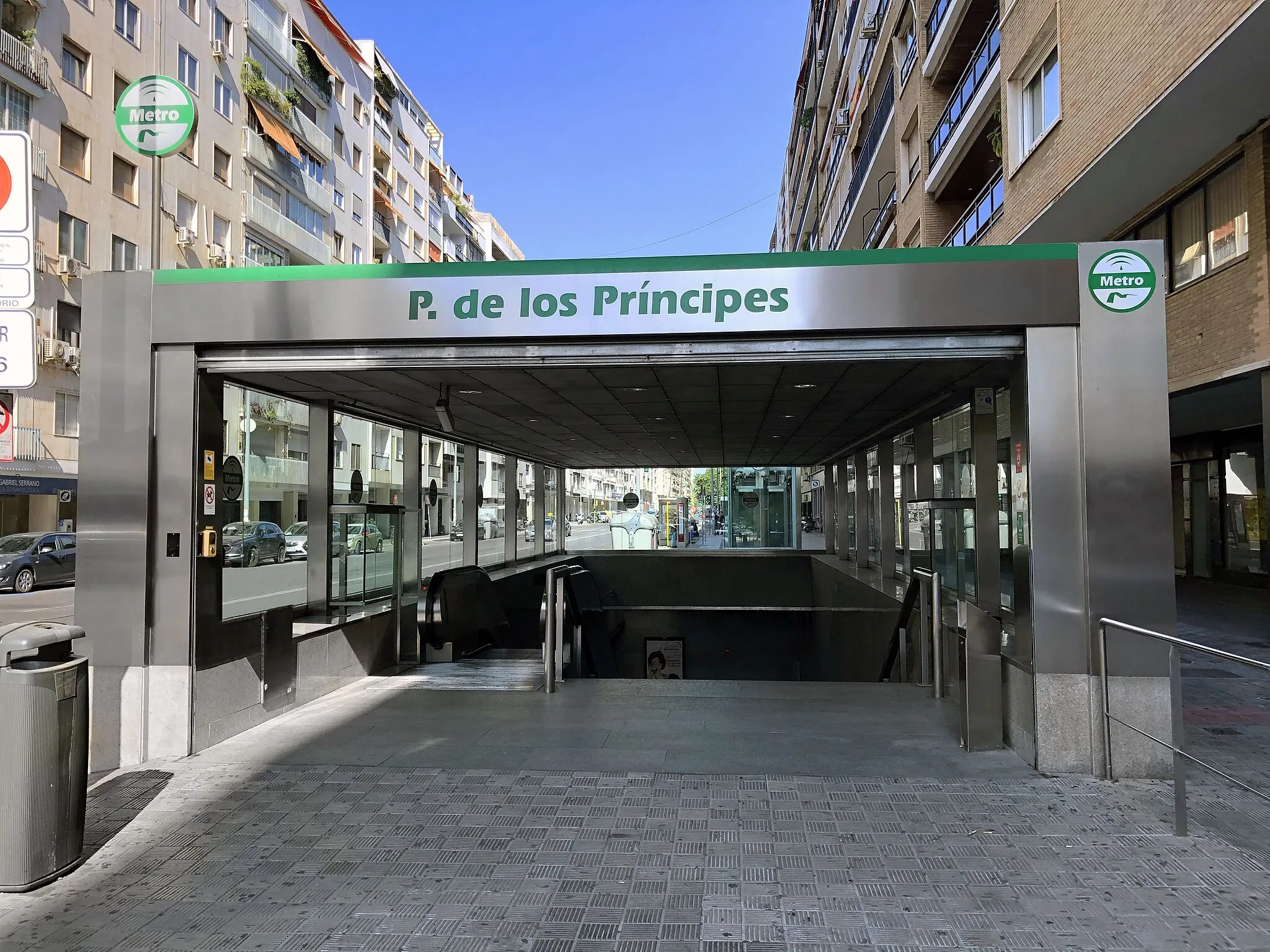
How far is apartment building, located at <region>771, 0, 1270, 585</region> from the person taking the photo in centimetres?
1100

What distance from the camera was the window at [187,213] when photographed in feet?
106

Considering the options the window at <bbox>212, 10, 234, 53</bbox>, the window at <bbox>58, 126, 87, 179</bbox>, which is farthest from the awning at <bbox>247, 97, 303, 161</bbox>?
the window at <bbox>58, 126, 87, 179</bbox>

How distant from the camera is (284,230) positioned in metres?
39.2

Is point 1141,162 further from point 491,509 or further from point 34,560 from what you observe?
point 34,560

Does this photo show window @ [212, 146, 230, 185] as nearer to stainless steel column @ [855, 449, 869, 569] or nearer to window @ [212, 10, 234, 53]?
window @ [212, 10, 234, 53]

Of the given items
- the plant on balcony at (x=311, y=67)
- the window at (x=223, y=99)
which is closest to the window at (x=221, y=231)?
the window at (x=223, y=99)

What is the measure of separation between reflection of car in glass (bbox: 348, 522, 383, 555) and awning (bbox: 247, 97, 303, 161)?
1334 inches

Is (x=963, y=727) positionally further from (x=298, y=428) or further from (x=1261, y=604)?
(x=1261, y=604)

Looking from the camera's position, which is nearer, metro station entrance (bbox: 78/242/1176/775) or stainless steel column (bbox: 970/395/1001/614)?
metro station entrance (bbox: 78/242/1176/775)

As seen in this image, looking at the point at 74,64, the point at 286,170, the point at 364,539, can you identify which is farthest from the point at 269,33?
the point at 364,539

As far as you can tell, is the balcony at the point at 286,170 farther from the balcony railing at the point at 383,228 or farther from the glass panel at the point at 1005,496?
the glass panel at the point at 1005,496

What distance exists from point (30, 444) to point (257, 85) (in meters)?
18.5

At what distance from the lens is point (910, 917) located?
3.63 m

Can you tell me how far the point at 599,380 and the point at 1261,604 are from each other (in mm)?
14104
